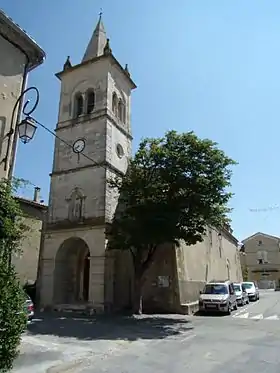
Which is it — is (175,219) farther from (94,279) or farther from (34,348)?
(34,348)

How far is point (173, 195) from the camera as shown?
717 inches

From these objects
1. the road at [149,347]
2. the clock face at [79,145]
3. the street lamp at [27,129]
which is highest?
the clock face at [79,145]

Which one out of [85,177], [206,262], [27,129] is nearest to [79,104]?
[85,177]

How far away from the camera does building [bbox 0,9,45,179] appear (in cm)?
852

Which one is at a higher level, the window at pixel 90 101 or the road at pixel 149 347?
the window at pixel 90 101

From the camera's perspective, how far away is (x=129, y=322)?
1656cm

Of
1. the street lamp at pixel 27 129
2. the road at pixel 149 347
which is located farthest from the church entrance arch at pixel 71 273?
the street lamp at pixel 27 129

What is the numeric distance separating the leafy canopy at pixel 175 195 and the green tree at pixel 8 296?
425 inches

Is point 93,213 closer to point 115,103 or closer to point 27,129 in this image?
point 115,103

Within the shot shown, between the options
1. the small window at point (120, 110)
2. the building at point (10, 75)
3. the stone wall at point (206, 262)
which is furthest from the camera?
the small window at point (120, 110)

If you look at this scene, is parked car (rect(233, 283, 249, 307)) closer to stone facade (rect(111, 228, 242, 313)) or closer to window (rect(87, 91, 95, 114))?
stone facade (rect(111, 228, 242, 313))

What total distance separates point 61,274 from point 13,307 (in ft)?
57.6

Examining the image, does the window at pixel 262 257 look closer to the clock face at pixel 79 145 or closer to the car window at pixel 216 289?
the car window at pixel 216 289

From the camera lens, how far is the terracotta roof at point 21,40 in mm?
8672
